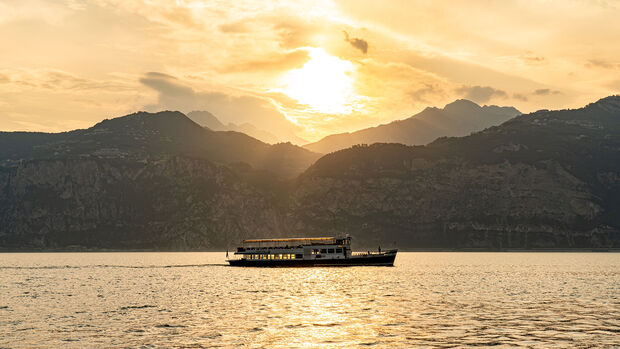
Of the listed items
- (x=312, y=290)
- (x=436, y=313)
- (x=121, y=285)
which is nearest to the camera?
(x=436, y=313)

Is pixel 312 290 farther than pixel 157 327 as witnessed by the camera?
Yes

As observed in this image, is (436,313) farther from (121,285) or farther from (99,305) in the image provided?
(121,285)

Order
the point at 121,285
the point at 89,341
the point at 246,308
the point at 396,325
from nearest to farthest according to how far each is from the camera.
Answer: the point at 89,341, the point at 396,325, the point at 246,308, the point at 121,285

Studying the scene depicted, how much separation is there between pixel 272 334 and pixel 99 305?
1579 inches

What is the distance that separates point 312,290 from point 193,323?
48.0 m

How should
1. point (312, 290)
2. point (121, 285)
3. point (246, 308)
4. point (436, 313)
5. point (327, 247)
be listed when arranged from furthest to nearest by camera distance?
point (327, 247) < point (121, 285) < point (312, 290) < point (246, 308) < point (436, 313)

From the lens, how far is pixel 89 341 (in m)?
57.7

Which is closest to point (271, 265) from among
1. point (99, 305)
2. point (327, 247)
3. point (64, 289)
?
point (327, 247)

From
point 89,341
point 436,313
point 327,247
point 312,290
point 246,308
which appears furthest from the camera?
point 327,247

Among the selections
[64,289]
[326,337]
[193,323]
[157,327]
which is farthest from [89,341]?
[64,289]

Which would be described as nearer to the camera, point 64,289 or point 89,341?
point 89,341

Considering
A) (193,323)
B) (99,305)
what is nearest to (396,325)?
(193,323)

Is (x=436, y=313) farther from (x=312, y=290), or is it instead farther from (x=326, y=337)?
(x=312, y=290)

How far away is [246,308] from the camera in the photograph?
8531 centimetres
